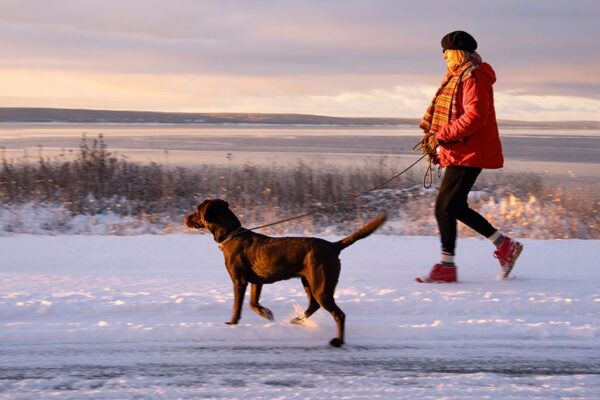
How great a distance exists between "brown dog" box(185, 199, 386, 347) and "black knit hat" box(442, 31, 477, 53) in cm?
181

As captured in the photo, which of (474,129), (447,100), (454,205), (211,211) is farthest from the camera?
(454,205)

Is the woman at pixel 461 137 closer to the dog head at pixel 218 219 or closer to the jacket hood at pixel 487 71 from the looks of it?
the jacket hood at pixel 487 71

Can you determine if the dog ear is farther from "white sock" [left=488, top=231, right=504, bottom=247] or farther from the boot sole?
the boot sole

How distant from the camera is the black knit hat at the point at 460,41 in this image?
5898mm

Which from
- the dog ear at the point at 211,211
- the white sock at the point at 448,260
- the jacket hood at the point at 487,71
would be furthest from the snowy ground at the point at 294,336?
the jacket hood at the point at 487,71

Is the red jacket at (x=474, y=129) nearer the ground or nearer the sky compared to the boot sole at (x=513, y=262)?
nearer the sky

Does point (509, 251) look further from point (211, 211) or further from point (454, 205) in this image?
point (211, 211)

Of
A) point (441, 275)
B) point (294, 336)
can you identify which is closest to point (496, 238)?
point (441, 275)

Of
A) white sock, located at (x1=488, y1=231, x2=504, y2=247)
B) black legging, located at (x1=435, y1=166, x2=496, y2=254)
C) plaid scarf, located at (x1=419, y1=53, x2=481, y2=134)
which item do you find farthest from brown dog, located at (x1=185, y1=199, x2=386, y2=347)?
white sock, located at (x1=488, y1=231, x2=504, y2=247)

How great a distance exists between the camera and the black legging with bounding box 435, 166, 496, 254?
6.12m

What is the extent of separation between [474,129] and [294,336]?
2.38m

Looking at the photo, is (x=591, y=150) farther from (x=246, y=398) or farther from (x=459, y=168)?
(x=246, y=398)

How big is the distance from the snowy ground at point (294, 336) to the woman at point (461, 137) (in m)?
0.43

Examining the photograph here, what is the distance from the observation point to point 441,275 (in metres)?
6.37
